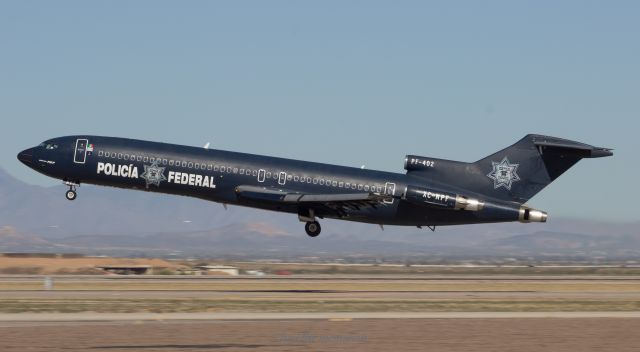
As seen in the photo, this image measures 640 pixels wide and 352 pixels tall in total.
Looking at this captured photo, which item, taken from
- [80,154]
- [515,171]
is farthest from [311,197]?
[80,154]

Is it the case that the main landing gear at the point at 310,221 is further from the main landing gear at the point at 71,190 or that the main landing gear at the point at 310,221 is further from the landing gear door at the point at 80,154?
the main landing gear at the point at 71,190

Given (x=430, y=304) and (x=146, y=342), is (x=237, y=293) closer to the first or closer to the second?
(x=430, y=304)

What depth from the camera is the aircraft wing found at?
173ft

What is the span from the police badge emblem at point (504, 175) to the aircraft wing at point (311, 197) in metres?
7.17

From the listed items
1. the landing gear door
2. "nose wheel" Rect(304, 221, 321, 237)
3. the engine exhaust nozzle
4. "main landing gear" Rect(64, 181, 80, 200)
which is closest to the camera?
the landing gear door

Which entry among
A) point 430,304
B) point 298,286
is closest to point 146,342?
point 430,304

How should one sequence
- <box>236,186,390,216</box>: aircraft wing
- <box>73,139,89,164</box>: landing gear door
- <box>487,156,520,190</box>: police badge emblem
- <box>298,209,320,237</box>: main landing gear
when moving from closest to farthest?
<box>236,186,390,216</box>: aircraft wing, <box>73,139,89,164</box>: landing gear door, <box>298,209,320,237</box>: main landing gear, <box>487,156,520,190</box>: police badge emblem

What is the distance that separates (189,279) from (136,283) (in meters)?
4.98

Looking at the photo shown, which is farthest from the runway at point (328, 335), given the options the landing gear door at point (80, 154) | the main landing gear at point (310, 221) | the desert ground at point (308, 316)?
the landing gear door at point (80, 154)

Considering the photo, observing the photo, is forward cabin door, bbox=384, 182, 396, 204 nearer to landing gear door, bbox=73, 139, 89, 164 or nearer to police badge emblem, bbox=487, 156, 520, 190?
police badge emblem, bbox=487, 156, 520, 190

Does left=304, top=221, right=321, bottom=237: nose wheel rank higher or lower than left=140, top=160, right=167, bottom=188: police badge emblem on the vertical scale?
lower

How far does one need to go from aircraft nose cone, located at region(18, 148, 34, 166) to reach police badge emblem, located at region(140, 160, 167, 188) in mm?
6828

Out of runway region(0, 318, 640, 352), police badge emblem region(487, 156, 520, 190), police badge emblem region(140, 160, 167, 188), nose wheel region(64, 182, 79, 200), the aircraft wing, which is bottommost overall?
runway region(0, 318, 640, 352)

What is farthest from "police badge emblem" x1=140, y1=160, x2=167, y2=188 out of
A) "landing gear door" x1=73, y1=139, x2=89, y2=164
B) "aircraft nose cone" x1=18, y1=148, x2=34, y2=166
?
"aircraft nose cone" x1=18, y1=148, x2=34, y2=166
